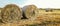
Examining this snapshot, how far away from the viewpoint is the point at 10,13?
1373 mm

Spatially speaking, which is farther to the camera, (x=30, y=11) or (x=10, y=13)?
(x=30, y=11)

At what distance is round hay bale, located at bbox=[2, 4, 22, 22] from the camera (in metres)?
1.33

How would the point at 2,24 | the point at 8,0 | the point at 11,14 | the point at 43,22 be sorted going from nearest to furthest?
the point at 2,24 < the point at 11,14 < the point at 43,22 < the point at 8,0

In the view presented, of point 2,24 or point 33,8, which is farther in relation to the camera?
point 33,8

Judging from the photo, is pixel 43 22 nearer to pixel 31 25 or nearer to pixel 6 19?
pixel 31 25

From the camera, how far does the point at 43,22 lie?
1494 mm

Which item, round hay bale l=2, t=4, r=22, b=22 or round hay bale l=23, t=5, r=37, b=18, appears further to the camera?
round hay bale l=23, t=5, r=37, b=18

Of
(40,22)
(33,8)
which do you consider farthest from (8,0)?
(40,22)

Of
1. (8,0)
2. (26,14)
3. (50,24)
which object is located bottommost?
(50,24)

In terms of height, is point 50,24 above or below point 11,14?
below

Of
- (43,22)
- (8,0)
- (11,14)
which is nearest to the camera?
(11,14)

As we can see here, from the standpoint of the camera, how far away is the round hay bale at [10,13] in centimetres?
133

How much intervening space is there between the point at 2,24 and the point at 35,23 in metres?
0.38

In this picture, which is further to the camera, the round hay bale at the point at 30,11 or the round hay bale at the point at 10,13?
the round hay bale at the point at 30,11
